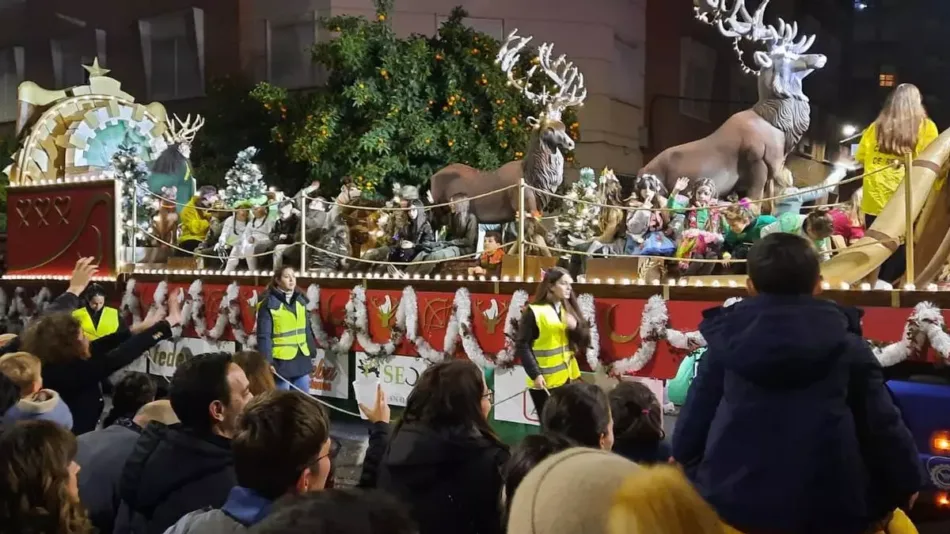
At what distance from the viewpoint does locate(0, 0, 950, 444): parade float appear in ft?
19.0

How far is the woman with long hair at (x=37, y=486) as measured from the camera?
2129mm

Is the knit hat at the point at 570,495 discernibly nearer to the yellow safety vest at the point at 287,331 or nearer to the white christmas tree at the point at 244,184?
the yellow safety vest at the point at 287,331

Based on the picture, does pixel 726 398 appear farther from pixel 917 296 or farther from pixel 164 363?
pixel 164 363

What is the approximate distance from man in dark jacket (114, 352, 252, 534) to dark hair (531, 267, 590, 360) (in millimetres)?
3213

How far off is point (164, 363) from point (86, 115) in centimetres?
519

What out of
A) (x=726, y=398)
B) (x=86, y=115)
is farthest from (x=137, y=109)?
(x=726, y=398)

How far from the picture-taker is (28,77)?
22797 mm

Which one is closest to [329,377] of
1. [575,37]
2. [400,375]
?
[400,375]

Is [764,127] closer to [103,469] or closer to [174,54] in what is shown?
[103,469]

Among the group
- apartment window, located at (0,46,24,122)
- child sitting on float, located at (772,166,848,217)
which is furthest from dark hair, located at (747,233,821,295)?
apartment window, located at (0,46,24,122)

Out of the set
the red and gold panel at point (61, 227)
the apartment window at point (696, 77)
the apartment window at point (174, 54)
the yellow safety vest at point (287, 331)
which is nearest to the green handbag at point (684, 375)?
the yellow safety vest at point (287, 331)

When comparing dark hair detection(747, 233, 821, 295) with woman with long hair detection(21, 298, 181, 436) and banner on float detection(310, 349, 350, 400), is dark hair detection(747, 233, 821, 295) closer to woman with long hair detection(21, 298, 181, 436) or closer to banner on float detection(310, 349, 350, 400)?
woman with long hair detection(21, 298, 181, 436)

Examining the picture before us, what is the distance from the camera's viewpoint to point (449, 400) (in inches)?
104

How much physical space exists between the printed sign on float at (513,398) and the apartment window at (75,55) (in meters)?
17.3
